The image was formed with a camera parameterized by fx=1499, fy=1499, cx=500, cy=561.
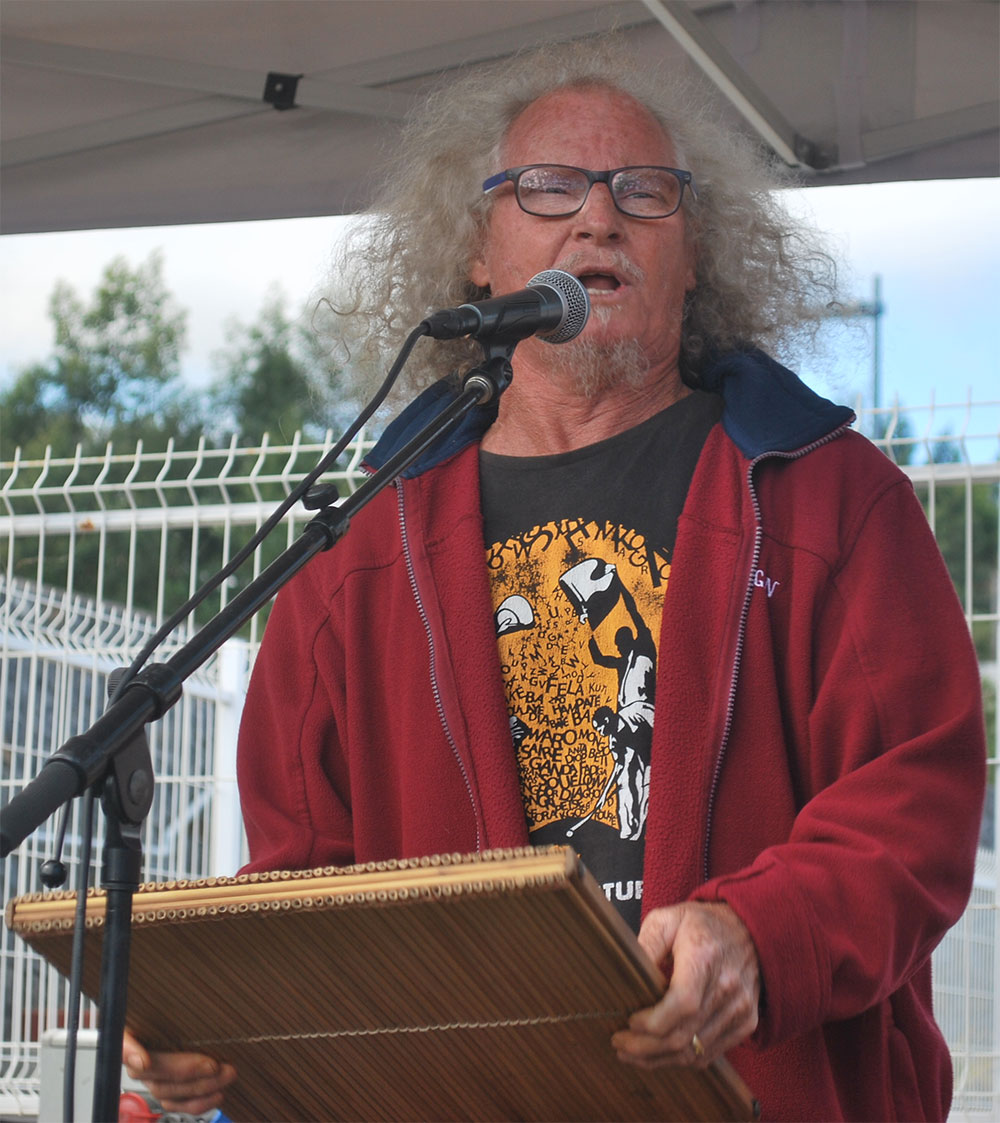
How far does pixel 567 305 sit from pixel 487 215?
931 millimetres

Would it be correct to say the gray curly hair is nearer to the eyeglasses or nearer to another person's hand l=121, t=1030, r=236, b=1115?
the eyeglasses

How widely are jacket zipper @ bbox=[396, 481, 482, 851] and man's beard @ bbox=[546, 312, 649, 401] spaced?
13.7 inches

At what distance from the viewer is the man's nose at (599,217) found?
246 cm

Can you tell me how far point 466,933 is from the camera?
1.40 m

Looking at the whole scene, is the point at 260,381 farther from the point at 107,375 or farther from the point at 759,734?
the point at 759,734

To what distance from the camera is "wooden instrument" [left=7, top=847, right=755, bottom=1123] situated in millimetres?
1360

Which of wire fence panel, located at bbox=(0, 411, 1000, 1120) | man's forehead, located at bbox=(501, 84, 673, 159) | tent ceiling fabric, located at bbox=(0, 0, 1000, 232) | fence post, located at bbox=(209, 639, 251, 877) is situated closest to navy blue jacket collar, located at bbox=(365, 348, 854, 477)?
man's forehead, located at bbox=(501, 84, 673, 159)

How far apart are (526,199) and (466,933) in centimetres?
152

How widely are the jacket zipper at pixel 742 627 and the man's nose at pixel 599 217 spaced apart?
18.6 inches

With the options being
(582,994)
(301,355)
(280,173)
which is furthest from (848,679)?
(301,355)

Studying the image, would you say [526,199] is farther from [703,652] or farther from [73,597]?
[73,597]

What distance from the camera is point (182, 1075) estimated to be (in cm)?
173

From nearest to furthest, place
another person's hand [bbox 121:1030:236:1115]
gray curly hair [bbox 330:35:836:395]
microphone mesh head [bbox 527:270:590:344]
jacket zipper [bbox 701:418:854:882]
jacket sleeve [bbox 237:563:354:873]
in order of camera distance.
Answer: another person's hand [bbox 121:1030:236:1115] → microphone mesh head [bbox 527:270:590:344] → jacket zipper [bbox 701:418:854:882] → jacket sleeve [bbox 237:563:354:873] → gray curly hair [bbox 330:35:836:395]

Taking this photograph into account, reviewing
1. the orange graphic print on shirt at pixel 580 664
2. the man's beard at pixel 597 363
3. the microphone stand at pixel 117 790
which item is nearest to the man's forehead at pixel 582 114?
the man's beard at pixel 597 363
